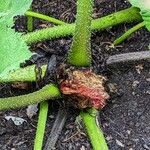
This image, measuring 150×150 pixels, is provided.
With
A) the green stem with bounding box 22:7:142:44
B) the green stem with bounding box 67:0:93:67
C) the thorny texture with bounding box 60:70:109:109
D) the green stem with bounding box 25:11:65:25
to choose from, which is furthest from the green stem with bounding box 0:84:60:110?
the green stem with bounding box 25:11:65:25

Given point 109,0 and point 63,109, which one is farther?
point 109,0

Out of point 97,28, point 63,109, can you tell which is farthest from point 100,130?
point 97,28

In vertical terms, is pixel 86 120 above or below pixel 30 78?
below

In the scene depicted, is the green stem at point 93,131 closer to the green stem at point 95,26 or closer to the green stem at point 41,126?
the green stem at point 41,126

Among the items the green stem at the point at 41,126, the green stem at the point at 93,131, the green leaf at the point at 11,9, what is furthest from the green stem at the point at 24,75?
the green leaf at the point at 11,9

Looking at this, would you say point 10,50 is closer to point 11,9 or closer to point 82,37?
point 11,9

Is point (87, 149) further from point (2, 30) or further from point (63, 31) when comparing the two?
point (2, 30)
